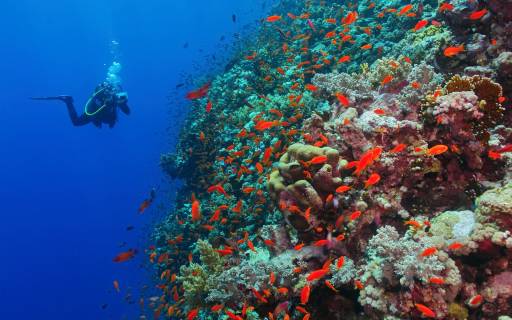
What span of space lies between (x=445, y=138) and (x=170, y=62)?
570 feet

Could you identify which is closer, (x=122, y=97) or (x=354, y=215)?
(x=354, y=215)

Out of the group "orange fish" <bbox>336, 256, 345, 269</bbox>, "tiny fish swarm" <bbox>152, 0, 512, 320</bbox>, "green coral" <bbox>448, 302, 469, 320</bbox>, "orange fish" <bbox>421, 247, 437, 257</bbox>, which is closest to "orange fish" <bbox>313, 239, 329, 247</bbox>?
"tiny fish swarm" <bbox>152, 0, 512, 320</bbox>

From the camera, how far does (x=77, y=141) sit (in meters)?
165

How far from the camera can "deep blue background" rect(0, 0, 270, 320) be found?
287ft

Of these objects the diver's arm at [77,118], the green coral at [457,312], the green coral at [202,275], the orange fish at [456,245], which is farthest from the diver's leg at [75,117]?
the green coral at [457,312]

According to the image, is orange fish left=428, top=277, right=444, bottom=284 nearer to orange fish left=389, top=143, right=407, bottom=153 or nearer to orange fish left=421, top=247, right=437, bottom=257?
orange fish left=421, top=247, right=437, bottom=257

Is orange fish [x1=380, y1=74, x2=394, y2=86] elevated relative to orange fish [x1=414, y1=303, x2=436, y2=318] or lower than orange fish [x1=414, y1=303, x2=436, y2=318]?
elevated

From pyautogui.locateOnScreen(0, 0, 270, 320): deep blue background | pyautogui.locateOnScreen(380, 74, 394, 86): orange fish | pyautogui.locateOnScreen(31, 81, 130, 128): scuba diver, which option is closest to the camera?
pyautogui.locateOnScreen(380, 74, 394, 86): orange fish

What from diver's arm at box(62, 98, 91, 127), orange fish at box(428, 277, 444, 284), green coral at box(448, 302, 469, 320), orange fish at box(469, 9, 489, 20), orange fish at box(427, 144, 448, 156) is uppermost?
diver's arm at box(62, 98, 91, 127)

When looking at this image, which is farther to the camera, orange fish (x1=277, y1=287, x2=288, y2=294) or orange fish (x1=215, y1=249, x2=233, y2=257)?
orange fish (x1=215, y1=249, x2=233, y2=257)

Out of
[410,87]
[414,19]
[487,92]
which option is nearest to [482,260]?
[487,92]

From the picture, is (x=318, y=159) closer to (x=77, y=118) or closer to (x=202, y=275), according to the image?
(x=202, y=275)

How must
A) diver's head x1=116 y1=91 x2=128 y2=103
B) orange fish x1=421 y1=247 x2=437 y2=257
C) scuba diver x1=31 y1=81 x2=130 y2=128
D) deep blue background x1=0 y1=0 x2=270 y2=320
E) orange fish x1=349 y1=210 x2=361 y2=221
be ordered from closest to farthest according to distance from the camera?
orange fish x1=421 y1=247 x2=437 y2=257 → orange fish x1=349 y1=210 x2=361 y2=221 → diver's head x1=116 y1=91 x2=128 y2=103 → scuba diver x1=31 y1=81 x2=130 y2=128 → deep blue background x1=0 y1=0 x2=270 y2=320

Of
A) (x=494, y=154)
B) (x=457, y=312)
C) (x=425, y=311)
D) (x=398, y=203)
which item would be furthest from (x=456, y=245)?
(x=494, y=154)
